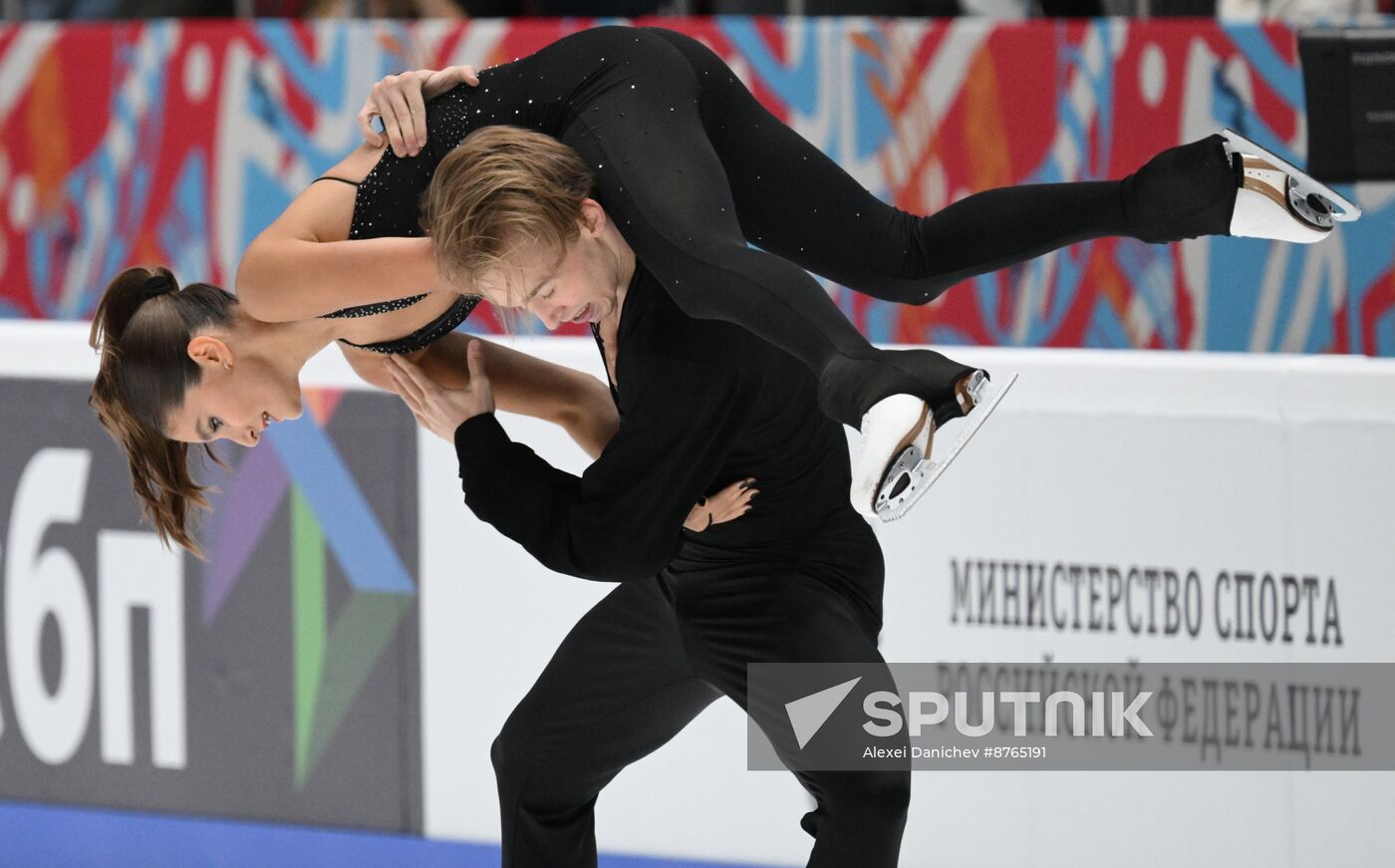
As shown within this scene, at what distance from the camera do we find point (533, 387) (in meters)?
2.81

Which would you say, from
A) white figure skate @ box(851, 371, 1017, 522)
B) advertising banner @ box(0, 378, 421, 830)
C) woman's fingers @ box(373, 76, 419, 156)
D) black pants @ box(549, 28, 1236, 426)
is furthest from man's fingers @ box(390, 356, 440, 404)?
advertising banner @ box(0, 378, 421, 830)

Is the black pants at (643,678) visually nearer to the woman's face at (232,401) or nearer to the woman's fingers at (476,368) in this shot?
the woman's fingers at (476,368)

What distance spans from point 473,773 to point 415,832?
17 centimetres

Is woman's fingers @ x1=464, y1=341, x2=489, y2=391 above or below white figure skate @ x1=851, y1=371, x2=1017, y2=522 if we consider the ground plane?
above

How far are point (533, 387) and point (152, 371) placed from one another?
548 millimetres

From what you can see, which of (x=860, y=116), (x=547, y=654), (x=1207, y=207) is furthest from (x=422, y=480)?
(x=1207, y=207)

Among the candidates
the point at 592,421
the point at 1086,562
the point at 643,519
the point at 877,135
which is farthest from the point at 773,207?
the point at 877,135

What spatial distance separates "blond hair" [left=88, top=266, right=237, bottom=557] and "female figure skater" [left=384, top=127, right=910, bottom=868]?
28 cm

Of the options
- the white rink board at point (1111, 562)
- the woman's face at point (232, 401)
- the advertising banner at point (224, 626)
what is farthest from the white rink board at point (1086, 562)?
the woman's face at point (232, 401)

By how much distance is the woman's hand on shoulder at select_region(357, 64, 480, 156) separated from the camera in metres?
2.52

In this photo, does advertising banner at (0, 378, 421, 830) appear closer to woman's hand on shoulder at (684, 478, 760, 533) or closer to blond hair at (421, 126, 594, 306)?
woman's hand on shoulder at (684, 478, 760, 533)

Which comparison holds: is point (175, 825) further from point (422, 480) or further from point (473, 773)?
point (422, 480)

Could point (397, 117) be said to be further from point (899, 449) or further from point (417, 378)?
point (899, 449)

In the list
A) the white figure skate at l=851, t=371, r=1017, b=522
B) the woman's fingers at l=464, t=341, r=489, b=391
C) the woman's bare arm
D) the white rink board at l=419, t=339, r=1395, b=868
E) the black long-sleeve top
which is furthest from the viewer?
the white rink board at l=419, t=339, r=1395, b=868
